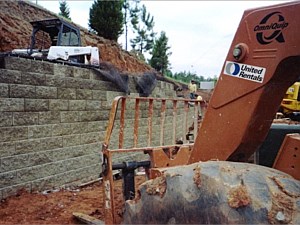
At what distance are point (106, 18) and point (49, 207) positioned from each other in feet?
44.9

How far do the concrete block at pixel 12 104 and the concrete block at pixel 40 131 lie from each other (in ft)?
1.12

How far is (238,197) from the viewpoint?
168 centimetres

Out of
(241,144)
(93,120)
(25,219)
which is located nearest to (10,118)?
(25,219)

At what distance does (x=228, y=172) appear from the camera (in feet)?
5.99

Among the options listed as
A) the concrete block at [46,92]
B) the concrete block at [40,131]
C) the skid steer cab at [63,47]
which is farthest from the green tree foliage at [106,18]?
the concrete block at [40,131]

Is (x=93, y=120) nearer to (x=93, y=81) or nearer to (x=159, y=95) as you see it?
(x=93, y=81)

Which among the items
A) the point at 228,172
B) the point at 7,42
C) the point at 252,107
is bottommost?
the point at 228,172

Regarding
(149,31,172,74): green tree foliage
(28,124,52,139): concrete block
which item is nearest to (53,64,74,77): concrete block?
(28,124,52,139): concrete block

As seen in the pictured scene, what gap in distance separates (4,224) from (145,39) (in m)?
25.8

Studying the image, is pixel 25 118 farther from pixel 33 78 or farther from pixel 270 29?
pixel 270 29

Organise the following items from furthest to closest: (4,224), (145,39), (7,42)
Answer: (145,39) < (7,42) < (4,224)

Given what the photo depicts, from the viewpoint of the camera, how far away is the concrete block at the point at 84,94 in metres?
5.91

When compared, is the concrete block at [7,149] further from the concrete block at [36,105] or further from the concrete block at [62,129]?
the concrete block at [62,129]

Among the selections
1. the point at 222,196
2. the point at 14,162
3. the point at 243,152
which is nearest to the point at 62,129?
the point at 14,162
